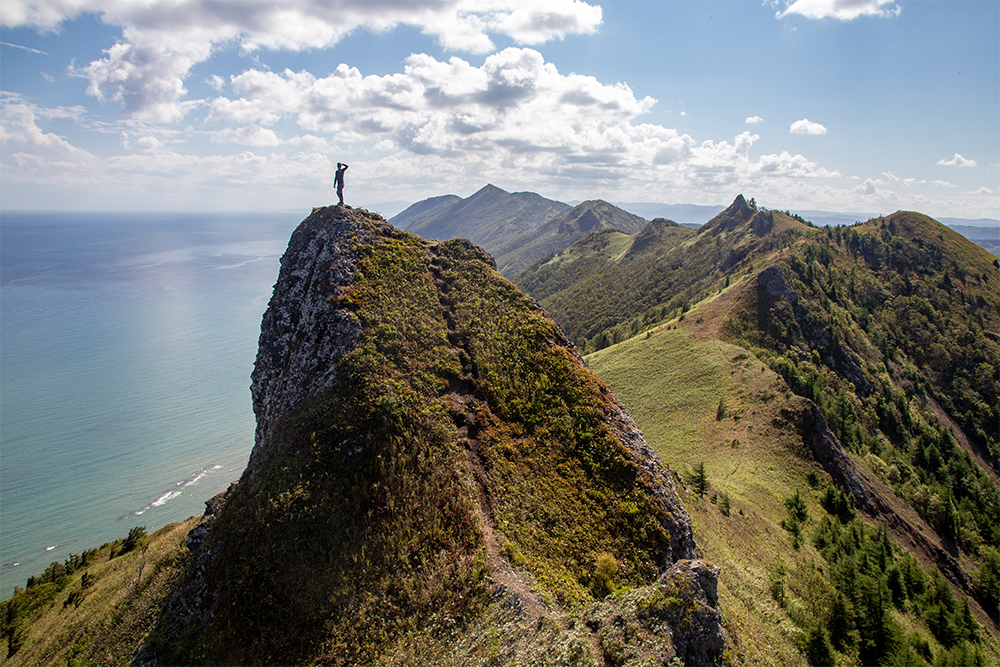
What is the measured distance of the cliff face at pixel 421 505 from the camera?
14875 mm

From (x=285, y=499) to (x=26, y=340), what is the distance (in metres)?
177

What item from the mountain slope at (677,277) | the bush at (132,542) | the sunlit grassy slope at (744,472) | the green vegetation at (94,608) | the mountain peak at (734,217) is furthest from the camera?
the mountain peak at (734,217)

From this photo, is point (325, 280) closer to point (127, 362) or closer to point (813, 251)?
point (813, 251)

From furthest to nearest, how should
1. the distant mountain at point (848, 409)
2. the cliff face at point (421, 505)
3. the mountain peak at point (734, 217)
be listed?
1. the mountain peak at point (734, 217)
2. the distant mountain at point (848, 409)
3. the cliff face at point (421, 505)

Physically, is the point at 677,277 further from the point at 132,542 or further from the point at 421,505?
the point at 421,505

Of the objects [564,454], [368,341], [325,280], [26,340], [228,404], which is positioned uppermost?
[325,280]

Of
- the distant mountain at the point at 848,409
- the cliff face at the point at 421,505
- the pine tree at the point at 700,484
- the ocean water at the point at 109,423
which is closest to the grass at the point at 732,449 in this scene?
the distant mountain at the point at 848,409

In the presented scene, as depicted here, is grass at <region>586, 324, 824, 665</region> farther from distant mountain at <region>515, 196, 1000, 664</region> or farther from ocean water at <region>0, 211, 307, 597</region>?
ocean water at <region>0, 211, 307, 597</region>

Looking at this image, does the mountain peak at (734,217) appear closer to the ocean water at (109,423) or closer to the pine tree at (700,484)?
the pine tree at (700,484)

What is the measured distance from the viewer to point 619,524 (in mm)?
19672

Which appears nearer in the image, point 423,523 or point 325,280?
point 423,523

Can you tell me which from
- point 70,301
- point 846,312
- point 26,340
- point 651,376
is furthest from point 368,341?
point 70,301

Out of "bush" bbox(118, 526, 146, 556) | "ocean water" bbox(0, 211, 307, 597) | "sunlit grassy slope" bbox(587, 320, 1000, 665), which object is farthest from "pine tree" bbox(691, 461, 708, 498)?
"ocean water" bbox(0, 211, 307, 597)

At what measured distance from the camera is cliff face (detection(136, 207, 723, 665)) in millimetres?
14875
